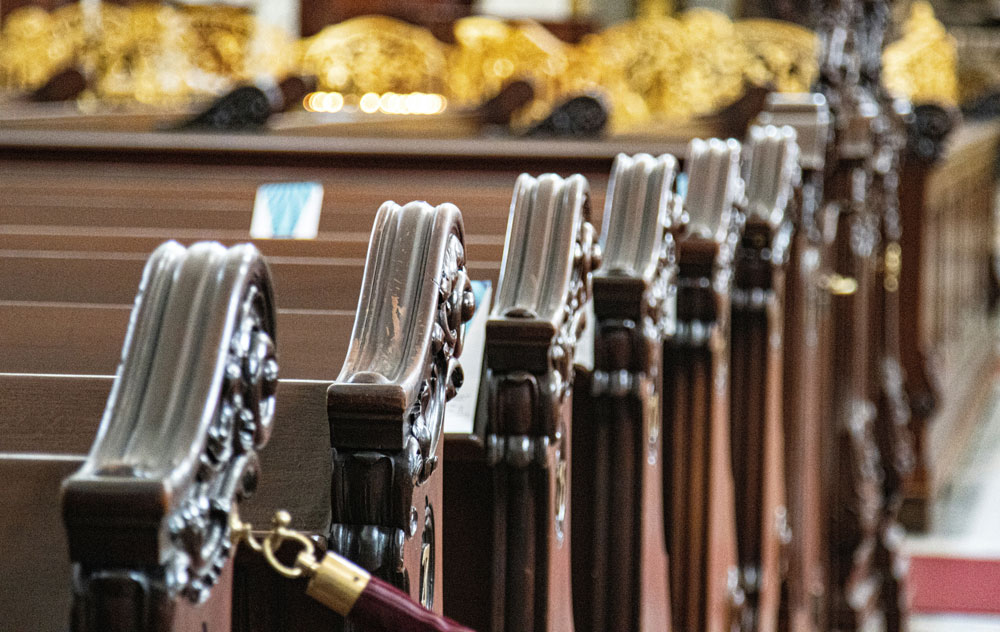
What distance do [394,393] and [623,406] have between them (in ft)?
1.91

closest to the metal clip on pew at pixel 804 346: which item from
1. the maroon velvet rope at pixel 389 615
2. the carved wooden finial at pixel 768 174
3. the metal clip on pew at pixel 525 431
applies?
the carved wooden finial at pixel 768 174

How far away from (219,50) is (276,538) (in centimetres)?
803

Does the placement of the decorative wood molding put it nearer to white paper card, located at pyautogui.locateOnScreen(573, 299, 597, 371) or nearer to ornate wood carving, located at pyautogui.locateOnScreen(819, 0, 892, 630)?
ornate wood carving, located at pyautogui.locateOnScreen(819, 0, 892, 630)

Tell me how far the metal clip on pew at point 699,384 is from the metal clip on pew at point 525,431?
0.49 meters

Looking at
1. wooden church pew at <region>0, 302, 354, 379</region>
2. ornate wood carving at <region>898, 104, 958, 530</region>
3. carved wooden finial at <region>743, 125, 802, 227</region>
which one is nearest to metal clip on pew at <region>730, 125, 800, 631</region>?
carved wooden finial at <region>743, 125, 802, 227</region>

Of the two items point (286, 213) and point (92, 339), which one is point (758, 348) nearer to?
point (286, 213)

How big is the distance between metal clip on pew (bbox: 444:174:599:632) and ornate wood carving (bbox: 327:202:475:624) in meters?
0.19

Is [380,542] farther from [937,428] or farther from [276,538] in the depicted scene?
[937,428]

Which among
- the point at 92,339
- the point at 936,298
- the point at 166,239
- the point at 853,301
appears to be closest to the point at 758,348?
the point at 166,239

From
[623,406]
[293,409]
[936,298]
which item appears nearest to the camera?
[293,409]

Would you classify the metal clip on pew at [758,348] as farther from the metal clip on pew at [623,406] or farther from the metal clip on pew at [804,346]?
the metal clip on pew at [623,406]

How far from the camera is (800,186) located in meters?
2.41

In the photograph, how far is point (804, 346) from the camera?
8.72 feet

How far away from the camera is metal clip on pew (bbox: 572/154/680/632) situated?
134cm
